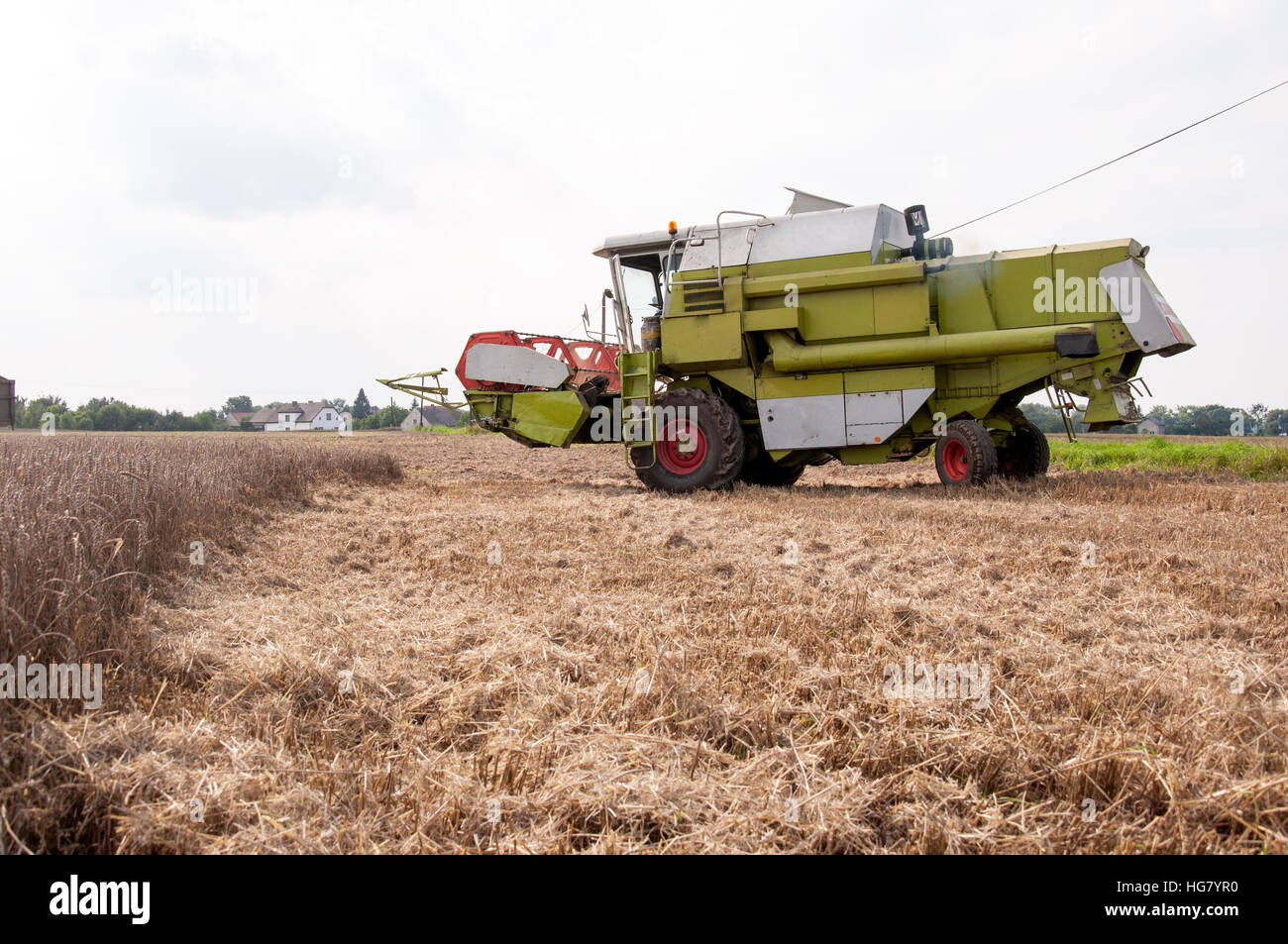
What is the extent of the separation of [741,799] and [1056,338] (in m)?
7.34

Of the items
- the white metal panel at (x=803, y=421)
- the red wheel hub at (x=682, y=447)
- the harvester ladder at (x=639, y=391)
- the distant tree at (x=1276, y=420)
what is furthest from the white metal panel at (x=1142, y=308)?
the distant tree at (x=1276, y=420)

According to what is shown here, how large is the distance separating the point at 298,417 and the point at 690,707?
8710 cm

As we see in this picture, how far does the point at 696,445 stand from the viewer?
9211mm

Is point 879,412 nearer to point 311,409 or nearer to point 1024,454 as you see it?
point 1024,454

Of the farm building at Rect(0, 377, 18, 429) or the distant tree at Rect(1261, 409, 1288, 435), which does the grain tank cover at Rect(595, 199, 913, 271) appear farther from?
the distant tree at Rect(1261, 409, 1288, 435)

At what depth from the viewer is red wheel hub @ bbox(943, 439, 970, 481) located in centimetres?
835

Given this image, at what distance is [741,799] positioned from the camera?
2057 millimetres

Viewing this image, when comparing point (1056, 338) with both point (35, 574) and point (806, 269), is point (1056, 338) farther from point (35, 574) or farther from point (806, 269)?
point (35, 574)

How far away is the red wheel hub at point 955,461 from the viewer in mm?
8352

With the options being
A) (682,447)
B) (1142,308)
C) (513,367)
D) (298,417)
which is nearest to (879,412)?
(682,447)

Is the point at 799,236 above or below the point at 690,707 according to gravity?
above

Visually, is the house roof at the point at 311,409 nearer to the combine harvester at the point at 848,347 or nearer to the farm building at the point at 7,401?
the farm building at the point at 7,401

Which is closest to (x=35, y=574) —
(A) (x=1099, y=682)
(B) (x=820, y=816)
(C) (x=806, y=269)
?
(B) (x=820, y=816)
